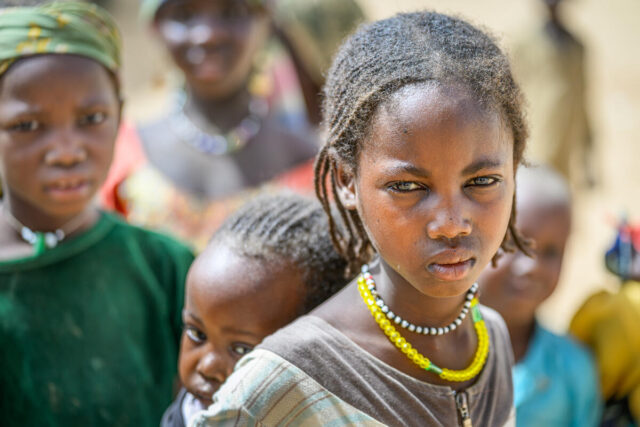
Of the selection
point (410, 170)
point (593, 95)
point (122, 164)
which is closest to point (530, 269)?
point (410, 170)

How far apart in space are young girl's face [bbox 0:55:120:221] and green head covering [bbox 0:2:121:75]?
30 millimetres

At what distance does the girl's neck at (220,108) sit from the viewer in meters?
3.59

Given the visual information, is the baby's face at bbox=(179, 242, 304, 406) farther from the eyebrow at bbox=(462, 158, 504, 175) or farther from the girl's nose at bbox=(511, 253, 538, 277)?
the girl's nose at bbox=(511, 253, 538, 277)

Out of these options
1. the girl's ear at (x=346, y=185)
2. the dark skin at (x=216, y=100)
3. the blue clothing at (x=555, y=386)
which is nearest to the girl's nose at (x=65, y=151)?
the girl's ear at (x=346, y=185)

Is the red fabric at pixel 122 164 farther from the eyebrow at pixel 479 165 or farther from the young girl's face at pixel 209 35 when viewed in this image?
the eyebrow at pixel 479 165

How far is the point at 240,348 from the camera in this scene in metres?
1.82

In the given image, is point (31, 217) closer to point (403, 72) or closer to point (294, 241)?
point (294, 241)

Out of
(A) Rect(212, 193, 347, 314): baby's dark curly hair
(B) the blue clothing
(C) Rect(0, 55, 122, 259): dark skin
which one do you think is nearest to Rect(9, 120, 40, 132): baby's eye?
(C) Rect(0, 55, 122, 259): dark skin

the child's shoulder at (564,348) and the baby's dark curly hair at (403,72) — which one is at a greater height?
the baby's dark curly hair at (403,72)

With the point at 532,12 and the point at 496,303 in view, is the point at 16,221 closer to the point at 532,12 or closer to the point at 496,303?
the point at 496,303

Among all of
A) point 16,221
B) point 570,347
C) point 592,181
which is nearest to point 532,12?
point 592,181

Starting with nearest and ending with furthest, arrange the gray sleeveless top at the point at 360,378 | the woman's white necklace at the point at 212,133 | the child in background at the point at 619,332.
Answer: the gray sleeveless top at the point at 360,378 → the child in background at the point at 619,332 → the woman's white necklace at the point at 212,133

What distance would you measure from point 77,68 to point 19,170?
0.34 metres

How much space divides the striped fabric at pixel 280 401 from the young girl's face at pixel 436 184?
0.97ft
